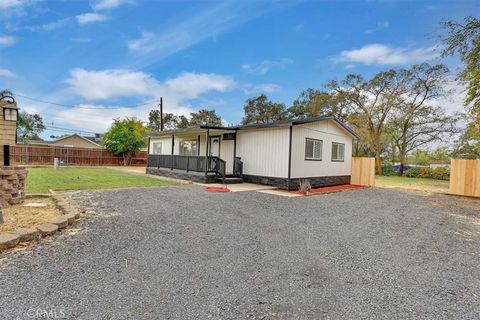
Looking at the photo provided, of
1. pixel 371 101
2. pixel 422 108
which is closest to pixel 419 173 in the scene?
pixel 422 108

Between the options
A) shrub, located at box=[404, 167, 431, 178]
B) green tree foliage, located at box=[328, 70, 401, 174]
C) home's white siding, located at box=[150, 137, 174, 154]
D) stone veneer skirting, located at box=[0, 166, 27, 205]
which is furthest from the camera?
green tree foliage, located at box=[328, 70, 401, 174]

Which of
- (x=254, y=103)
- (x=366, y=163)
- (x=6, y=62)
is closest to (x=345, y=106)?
(x=254, y=103)

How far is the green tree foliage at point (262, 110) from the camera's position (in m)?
30.5

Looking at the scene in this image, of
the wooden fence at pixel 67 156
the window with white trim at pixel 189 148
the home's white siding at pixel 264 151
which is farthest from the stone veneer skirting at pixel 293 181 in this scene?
the wooden fence at pixel 67 156

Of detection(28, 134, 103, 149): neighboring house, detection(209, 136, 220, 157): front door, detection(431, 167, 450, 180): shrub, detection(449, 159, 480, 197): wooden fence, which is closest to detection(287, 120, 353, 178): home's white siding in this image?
detection(449, 159, 480, 197): wooden fence

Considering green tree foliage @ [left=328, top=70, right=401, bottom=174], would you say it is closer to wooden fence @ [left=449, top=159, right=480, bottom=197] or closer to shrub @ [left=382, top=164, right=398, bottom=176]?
shrub @ [left=382, top=164, right=398, bottom=176]

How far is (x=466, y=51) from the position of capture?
927 centimetres

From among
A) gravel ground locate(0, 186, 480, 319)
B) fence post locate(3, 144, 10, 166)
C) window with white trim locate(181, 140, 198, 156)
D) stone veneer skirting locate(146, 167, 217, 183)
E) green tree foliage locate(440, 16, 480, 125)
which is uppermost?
green tree foliage locate(440, 16, 480, 125)

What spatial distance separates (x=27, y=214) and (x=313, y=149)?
10.3 metres

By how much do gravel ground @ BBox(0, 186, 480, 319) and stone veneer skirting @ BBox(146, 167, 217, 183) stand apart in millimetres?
6144

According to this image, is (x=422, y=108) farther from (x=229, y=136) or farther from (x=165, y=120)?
(x=165, y=120)

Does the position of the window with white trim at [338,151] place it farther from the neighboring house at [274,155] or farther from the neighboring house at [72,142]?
the neighboring house at [72,142]

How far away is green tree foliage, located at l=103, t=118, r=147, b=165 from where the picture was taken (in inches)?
956

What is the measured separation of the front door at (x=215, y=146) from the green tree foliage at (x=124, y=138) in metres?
12.9
